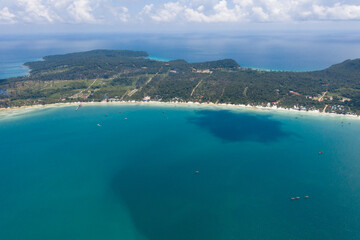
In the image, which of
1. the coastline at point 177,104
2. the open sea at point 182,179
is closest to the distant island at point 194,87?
the coastline at point 177,104

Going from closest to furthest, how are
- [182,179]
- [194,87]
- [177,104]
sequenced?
[182,179] < [177,104] < [194,87]

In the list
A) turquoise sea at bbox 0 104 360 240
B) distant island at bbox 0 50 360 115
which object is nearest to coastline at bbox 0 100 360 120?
distant island at bbox 0 50 360 115

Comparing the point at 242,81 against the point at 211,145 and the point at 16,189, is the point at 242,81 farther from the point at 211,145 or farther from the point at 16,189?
the point at 16,189

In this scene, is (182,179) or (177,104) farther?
(177,104)

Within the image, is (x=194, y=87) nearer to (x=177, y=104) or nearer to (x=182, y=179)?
(x=177, y=104)

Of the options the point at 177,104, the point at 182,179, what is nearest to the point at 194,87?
the point at 177,104

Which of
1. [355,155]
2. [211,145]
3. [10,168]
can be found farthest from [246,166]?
[10,168]

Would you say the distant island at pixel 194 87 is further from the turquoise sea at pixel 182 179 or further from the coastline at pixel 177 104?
the turquoise sea at pixel 182 179
